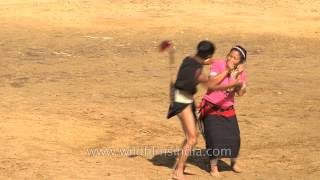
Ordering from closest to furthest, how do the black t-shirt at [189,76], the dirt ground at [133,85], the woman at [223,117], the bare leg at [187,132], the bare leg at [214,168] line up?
1. the black t-shirt at [189,76]
2. the bare leg at [187,132]
3. the woman at [223,117]
4. the bare leg at [214,168]
5. the dirt ground at [133,85]

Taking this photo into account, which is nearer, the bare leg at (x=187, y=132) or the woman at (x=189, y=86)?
the woman at (x=189, y=86)

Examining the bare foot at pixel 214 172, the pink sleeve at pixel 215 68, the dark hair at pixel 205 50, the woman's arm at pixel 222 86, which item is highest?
the dark hair at pixel 205 50

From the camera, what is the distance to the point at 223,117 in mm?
8008

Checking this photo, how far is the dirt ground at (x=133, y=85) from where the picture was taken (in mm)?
8438

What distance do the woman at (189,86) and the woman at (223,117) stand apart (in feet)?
1.47

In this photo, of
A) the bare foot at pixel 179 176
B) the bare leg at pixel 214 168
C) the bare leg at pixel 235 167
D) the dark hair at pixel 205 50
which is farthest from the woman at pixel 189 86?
the bare leg at pixel 235 167

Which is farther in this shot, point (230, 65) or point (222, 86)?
point (230, 65)

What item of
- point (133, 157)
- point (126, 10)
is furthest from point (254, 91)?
point (126, 10)

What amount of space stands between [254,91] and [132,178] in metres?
5.68

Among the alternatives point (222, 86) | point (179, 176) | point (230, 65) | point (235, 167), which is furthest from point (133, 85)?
point (222, 86)

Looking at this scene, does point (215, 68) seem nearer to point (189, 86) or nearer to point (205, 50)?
point (205, 50)

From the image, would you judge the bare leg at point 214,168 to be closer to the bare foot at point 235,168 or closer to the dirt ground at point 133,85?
the dirt ground at point 133,85

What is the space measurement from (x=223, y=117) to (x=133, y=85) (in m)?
5.11

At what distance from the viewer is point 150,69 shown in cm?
1445
